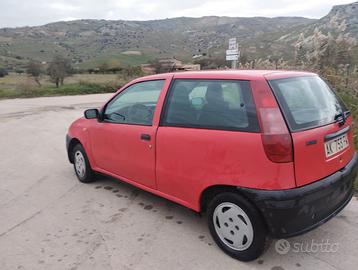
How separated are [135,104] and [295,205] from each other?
7.36 feet

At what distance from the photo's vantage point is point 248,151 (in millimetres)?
2811

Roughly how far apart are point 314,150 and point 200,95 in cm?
115

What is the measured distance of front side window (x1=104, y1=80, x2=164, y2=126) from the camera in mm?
3834

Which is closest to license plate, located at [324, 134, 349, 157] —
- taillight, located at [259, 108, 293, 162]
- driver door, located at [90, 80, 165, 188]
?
taillight, located at [259, 108, 293, 162]

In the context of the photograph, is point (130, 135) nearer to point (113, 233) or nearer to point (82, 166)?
point (113, 233)

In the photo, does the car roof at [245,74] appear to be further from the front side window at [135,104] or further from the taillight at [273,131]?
the front side window at [135,104]

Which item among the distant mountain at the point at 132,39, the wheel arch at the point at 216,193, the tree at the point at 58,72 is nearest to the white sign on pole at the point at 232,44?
the wheel arch at the point at 216,193

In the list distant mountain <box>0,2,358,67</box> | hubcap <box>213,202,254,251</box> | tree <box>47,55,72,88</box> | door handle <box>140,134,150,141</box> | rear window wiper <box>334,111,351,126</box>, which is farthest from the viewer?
distant mountain <box>0,2,358,67</box>

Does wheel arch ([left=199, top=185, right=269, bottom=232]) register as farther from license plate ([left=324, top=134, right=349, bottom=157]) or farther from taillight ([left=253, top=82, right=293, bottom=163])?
license plate ([left=324, top=134, right=349, bottom=157])

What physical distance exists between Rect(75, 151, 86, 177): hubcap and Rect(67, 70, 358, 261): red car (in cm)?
149

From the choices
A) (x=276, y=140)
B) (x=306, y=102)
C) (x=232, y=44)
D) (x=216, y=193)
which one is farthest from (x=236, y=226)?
(x=232, y=44)

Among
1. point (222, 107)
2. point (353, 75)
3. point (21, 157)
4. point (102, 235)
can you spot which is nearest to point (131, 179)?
point (102, 235)

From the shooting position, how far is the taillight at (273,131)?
2697 millimetres

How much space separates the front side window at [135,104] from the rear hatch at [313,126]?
55.5 inches
